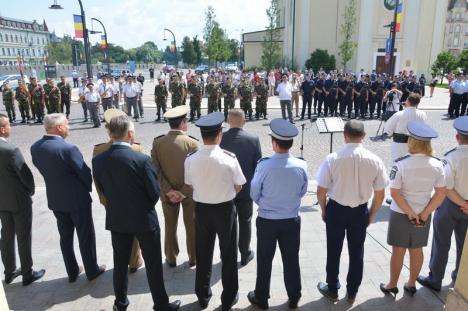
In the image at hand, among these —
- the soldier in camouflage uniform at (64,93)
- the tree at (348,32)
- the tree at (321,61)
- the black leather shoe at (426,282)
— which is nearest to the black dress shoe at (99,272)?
the black leather shoe at (426,282)

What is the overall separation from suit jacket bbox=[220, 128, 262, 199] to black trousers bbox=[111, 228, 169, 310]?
4.31 ft

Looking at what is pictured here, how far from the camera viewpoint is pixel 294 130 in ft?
11.1

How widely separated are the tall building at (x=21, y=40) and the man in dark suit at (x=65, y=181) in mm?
98753

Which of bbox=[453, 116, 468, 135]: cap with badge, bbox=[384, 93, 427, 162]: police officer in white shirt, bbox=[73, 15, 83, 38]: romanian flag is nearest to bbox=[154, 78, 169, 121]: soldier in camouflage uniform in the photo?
bbox=[73, 15, 83, 38]: romanian flag

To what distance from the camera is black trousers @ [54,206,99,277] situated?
4.05 meters

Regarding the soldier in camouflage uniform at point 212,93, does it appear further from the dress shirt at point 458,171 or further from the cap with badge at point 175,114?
the dress shirt at point 458,171

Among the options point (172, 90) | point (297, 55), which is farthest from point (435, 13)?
point (172, 90)

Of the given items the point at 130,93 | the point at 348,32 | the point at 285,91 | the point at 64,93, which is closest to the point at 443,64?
the point at 348,32

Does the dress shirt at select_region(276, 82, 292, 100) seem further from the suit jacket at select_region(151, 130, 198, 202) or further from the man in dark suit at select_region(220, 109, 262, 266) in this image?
the suit jacket at select_region(151, 130, 198, 202)

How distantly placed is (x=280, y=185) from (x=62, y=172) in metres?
2.29

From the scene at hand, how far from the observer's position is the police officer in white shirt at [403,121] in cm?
616

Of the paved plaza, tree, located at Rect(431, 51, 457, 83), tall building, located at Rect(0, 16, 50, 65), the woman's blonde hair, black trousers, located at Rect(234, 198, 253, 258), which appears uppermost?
tall building, located at Rect(0, 16, 50, 65)

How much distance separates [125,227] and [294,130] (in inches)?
70.4

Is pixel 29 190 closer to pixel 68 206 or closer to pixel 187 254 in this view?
pixel 68 206
